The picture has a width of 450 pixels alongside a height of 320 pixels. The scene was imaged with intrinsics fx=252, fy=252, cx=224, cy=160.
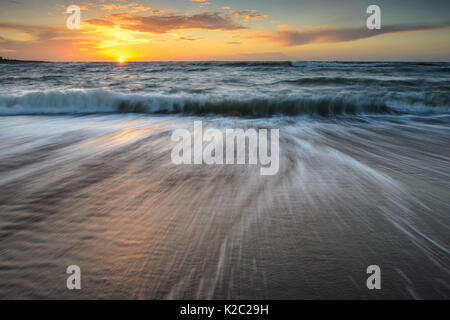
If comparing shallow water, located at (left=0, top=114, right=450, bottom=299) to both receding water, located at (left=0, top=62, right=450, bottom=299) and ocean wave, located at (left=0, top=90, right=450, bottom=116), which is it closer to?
receding water, located at (left=0, top=62, right=450, bottom=299)

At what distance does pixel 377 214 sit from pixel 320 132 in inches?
114

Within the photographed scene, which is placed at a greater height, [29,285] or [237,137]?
[237,137]

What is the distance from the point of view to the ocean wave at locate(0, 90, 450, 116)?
6512mm

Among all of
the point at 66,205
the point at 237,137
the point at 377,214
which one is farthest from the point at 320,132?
the point at 66,205

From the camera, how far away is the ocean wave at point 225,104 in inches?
256

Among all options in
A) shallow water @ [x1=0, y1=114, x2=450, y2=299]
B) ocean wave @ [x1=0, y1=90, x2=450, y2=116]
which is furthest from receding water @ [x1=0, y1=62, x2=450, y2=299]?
ocean wave @ [x1=0, y1=90, x2=450, y2=116]

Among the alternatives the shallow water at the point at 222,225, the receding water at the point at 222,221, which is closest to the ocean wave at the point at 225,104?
the receding water at the point at 222,221

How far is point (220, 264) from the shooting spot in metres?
1.18

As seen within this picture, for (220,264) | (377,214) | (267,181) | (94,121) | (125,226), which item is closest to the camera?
(220,264)

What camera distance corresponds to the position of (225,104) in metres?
6.98

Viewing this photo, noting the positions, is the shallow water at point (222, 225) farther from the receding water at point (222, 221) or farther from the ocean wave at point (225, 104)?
the ocean wave at point (225, 104)

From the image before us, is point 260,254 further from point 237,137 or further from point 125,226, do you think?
point 237,137

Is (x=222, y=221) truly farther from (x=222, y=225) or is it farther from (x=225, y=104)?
(x=225, y=104)
